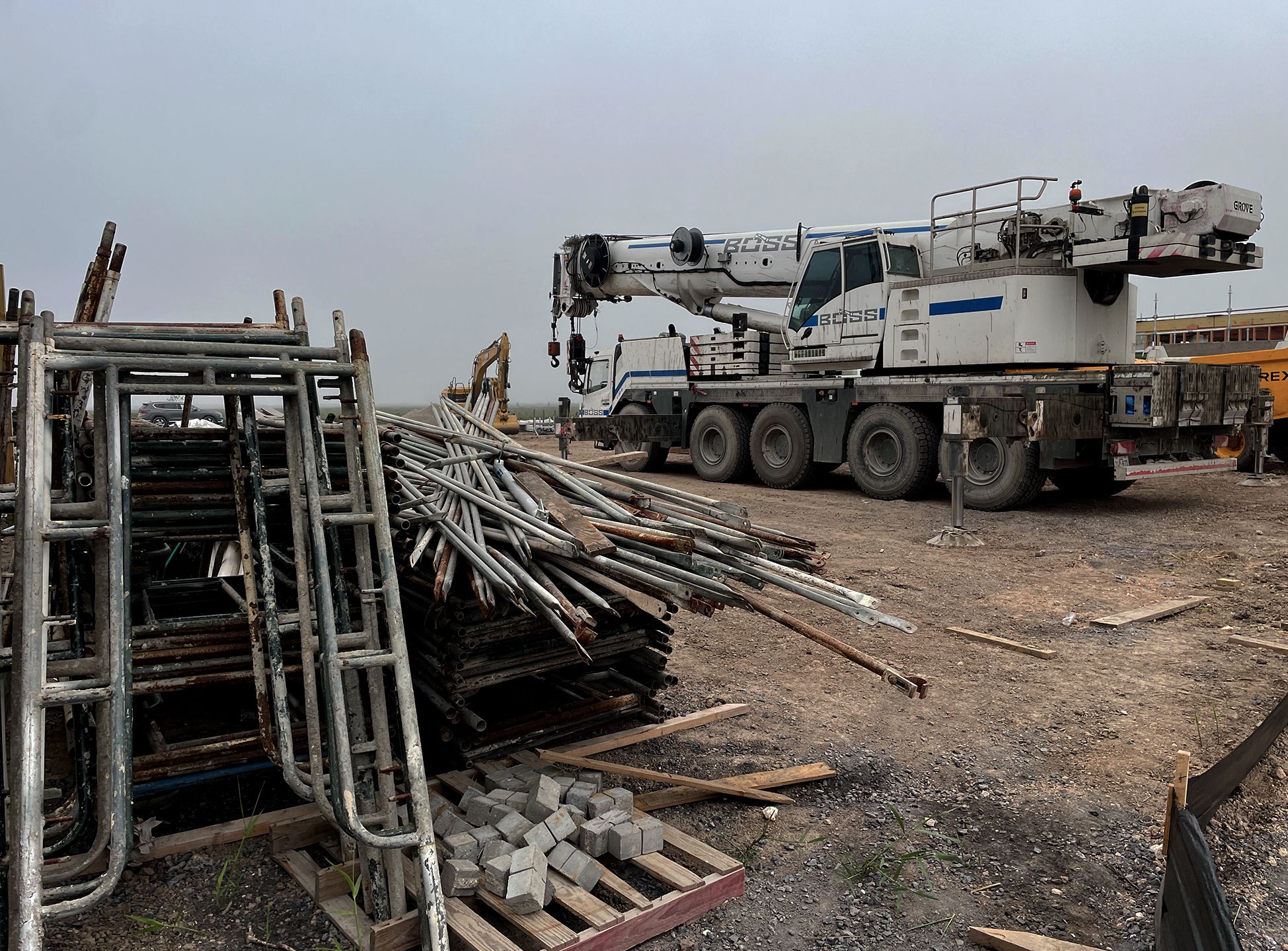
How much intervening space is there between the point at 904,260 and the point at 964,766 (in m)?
10.2

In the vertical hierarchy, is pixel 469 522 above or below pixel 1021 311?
below

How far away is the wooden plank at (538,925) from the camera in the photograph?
319 centimetres

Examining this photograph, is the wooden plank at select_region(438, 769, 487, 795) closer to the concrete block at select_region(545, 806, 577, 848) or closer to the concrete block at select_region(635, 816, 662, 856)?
the concrete block at select_region(545, 806, 577, 848)

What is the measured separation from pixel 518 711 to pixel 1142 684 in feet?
13.3

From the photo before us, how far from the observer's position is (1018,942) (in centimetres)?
325

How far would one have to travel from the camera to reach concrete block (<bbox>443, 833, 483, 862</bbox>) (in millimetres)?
3584

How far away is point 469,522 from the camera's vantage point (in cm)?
442

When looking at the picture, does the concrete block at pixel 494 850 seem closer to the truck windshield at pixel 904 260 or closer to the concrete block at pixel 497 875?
the concrete block at pixel 497 875

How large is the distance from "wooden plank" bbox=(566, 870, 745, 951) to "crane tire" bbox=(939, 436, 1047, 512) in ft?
29.9

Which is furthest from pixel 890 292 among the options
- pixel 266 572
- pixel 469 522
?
pixel 266 572

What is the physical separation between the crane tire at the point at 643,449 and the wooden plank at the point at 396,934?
15.0 meters

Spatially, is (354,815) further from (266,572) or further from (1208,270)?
(1208,270)

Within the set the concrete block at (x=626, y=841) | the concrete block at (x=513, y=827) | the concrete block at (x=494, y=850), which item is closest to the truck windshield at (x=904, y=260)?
the concrete block at (x=626, y=841)

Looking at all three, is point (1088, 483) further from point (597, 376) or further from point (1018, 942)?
point (1018, 942)
